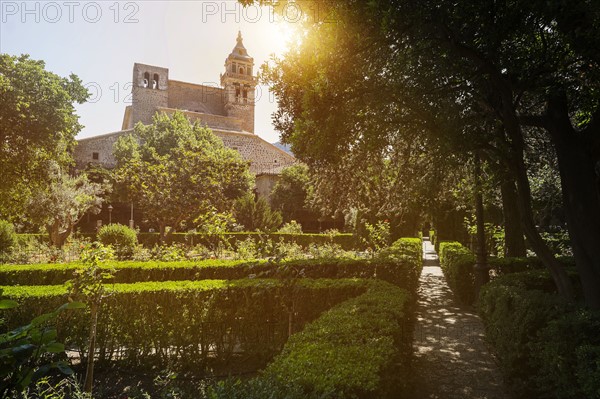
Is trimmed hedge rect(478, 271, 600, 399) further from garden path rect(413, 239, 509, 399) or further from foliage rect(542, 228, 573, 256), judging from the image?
foliage rect(542, 228, 573, 256)

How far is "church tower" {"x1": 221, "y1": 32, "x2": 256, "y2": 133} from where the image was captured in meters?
74.8

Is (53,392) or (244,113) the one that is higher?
(244,113)

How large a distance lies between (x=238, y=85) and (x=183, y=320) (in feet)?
239

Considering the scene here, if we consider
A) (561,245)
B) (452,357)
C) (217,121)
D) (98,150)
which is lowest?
(452,357)

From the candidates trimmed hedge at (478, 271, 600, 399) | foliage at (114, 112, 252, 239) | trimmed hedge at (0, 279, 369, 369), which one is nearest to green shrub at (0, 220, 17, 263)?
foliage at (114, 112, 252, 239)

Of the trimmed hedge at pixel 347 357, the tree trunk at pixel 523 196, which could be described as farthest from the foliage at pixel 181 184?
the trimmed hedge at pixel 347 357

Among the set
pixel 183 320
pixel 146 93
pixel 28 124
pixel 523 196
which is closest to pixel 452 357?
pixel 523 196

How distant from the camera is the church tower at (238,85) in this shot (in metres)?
74.8

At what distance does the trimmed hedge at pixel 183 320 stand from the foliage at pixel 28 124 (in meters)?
14.6

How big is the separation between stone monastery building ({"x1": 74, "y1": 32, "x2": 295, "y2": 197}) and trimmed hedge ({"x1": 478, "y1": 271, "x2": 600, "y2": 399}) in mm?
43766

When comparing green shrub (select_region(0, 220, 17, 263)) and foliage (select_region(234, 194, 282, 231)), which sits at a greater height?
foliage (select_region(234, 194, 282, 231))

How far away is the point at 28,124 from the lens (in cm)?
1866

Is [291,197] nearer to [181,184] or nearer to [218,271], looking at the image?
[181,184]

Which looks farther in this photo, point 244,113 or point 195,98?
point 195,98
